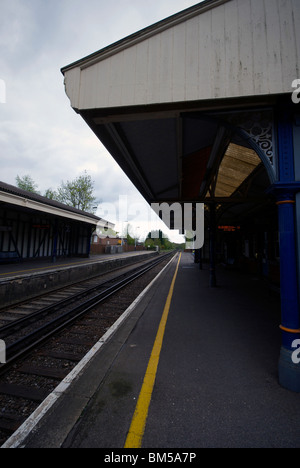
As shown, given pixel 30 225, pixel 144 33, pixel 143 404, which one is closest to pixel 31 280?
pixel 143 404

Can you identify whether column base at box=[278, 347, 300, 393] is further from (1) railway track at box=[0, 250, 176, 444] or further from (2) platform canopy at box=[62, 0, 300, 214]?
(1) railway track at box=[0, 250, 176, 444]

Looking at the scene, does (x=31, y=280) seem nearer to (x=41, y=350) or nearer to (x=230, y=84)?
(x=41, y=350)

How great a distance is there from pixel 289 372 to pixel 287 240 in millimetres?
1782

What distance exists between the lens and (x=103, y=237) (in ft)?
206

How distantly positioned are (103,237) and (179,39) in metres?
61.4

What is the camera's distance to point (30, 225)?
641 inches

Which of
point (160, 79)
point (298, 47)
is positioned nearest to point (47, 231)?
point (160, 79)

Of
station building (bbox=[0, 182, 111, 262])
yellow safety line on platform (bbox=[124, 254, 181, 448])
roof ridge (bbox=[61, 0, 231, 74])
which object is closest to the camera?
yellow safety line on platform (bbox=[124, 254, 181, 448])

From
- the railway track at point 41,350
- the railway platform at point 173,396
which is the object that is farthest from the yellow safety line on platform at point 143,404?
the railway track at point 41,350

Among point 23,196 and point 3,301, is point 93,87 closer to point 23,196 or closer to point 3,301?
point 3,301

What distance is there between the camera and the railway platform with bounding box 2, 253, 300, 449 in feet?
6.46

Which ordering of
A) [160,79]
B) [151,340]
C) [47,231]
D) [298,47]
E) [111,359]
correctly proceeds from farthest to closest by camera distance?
[47,231] → [151,340] → [111,359] → [160,79] → [298,47]

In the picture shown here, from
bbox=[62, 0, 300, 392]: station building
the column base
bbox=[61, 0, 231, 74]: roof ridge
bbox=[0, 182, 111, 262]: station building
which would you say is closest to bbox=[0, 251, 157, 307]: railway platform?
bbox=[0, 182, 111, 262]: station building

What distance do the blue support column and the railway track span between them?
11.5 feet
